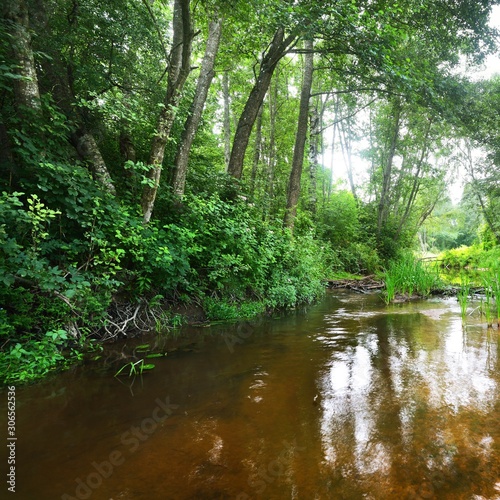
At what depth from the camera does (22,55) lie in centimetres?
382

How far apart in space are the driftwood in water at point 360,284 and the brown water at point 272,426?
6.57 m

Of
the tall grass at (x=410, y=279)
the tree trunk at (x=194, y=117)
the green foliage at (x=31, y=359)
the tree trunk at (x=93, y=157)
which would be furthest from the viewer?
the tall grass at (x=410, y=279)

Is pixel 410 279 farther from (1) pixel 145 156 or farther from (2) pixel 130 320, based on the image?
(1) pixel 145 156

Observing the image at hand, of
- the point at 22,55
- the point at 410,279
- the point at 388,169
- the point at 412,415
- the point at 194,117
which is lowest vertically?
the point at 412,415

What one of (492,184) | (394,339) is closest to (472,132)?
(394,339)

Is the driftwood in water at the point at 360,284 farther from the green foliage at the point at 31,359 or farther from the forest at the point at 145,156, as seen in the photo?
the green foliage at the point at 31,359

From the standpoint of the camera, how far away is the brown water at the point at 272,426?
1.70 m

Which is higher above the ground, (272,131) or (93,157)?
(272,131)

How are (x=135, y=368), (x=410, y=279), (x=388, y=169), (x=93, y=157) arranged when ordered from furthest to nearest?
1. (x=388, y=169)
2. (x=410, y=279)
3. (x=93, y=157)
4. (x=135, y=368)

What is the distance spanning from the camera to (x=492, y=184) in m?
19.6

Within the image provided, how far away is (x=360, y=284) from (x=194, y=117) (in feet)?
28.0

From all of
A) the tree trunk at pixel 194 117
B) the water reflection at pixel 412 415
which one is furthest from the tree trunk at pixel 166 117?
the water reflection at pixel 412 415

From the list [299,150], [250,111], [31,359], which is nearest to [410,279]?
[299,150]

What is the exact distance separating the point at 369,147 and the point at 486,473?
2194cm
